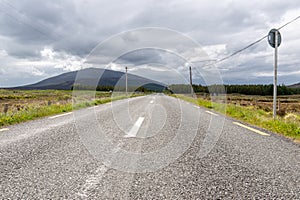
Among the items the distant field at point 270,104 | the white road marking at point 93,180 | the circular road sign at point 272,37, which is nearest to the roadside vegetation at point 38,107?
the white road marking at point 93,180

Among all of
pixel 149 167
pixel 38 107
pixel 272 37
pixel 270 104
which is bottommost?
pixel 270 104

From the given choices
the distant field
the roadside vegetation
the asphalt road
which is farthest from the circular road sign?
the roadside vegetation

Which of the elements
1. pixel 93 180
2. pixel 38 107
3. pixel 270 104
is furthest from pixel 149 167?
pixel 270 104

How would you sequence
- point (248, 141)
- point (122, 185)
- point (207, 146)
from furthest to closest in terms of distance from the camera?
point (248, 141) < point (207, 146) < point (122, 185)

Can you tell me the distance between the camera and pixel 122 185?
9.54 ft

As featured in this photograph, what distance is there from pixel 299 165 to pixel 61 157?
12.3ft

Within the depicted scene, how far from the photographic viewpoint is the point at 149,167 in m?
3.60

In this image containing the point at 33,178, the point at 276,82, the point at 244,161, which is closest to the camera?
the point at 33,178

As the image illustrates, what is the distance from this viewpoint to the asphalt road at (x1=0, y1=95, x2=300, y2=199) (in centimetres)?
271

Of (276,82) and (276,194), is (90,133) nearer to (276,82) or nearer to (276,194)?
(276,194)

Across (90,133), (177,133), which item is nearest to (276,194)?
(177,133)

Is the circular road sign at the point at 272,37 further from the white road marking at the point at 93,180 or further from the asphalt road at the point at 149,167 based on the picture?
the white road marking at the point at 93,180

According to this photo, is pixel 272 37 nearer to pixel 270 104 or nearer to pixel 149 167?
pixel 149 167

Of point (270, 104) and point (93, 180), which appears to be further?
point (270, 104)
